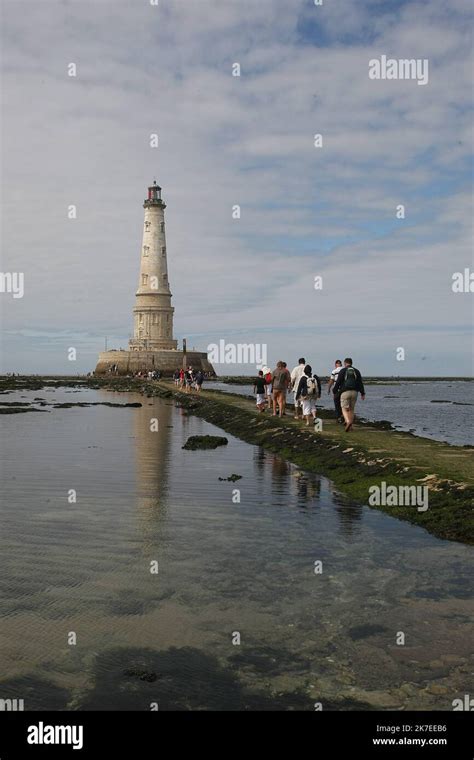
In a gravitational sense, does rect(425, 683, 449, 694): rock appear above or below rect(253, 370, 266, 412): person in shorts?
below

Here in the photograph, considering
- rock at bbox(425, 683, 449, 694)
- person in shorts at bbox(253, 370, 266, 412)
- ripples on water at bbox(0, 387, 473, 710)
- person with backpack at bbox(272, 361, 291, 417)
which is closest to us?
rock at bbox(425, 683, 449, 694)

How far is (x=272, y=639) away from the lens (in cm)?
619

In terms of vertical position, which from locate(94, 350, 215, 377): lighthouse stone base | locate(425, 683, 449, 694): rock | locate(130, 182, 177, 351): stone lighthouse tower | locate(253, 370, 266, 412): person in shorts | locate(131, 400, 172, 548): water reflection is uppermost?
locate(130, 182, 177, 351): stone lighthouse tower

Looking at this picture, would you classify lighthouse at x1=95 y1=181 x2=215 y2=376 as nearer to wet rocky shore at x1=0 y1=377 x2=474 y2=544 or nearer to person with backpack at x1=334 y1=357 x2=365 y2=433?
wet rocky shore at x1=0 y1=377 x2=474 y2=544

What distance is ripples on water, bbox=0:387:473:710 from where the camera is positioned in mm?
5332

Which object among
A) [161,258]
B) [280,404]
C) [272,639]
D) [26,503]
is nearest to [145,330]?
[161,258]

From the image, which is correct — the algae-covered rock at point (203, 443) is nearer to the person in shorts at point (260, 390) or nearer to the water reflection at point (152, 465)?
the water reflection at point (152, 465)

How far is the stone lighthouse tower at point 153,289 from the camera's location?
325 feet

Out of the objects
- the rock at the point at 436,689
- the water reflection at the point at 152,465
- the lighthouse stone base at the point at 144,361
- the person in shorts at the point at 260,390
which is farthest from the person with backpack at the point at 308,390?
the lighthouse stone base at the point at 144,361

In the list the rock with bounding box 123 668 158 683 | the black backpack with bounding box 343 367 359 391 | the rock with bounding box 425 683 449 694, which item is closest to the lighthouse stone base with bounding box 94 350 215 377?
the black backpack with bounding box 343 367 359 391

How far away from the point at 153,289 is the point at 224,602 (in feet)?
309

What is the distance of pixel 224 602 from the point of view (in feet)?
23.4

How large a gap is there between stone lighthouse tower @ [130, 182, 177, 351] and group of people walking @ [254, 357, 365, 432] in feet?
234

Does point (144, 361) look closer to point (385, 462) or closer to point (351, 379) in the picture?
point (351, 379)
